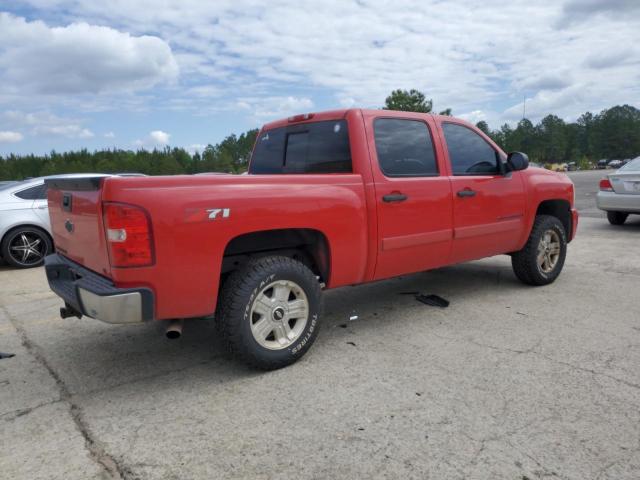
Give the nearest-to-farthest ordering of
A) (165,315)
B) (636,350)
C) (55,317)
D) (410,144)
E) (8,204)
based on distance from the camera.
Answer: (165,315) < (636,350) < (410,144) < (55,317) < (8,204)

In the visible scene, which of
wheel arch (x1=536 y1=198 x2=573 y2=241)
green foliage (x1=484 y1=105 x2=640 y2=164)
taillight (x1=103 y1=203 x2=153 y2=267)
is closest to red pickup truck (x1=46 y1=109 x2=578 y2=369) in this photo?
taillight (x1=103 y1=203 x2=153 y2=267)

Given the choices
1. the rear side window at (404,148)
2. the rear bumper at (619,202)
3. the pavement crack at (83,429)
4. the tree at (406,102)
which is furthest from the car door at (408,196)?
the tree at (406,102)

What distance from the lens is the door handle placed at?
3912 millimetres

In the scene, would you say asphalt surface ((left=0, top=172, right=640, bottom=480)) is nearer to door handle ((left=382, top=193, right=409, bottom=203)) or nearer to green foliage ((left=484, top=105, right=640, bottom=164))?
door handle ((left=382, top=193, right=409, bottom=203))

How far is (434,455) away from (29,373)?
2876 mm

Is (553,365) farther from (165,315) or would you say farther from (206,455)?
(165,315)

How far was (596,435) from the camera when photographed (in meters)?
2.55

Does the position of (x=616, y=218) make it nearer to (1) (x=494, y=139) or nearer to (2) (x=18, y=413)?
(2) (x=18, y=413)

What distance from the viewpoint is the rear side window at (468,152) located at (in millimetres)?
4617

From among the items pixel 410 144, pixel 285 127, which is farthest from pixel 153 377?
pixel 410 144

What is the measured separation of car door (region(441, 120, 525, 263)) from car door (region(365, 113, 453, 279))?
18 centimetres

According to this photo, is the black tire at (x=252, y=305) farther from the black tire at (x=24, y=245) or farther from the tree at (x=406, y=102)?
the tree at (x=406, y=102)

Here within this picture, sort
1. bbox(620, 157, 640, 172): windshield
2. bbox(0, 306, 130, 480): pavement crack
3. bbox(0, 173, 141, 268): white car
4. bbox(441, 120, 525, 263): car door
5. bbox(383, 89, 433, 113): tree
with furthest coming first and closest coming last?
bbox(383, 89, 433, 113): tree
bbox(620, 157, 640, 172): windshield
bbox(0, 173, 141, 268): white car
bbox(441, 120, 525, 263): car door
bbox(0, 306, 130, 480): pavement crack

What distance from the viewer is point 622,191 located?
9.65m
